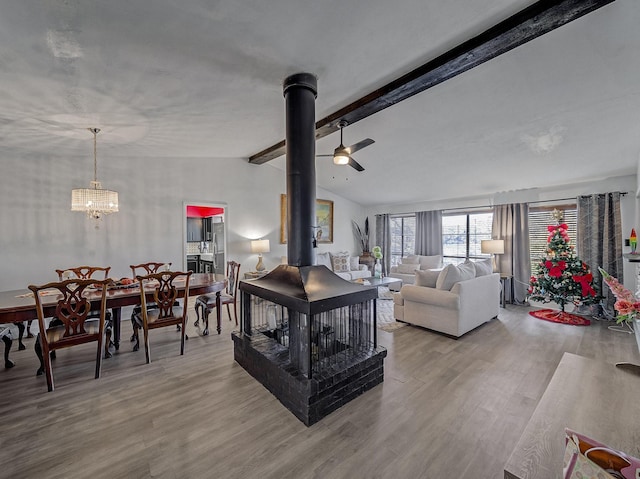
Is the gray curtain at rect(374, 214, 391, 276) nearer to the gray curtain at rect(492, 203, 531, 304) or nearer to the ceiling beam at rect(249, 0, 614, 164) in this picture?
the gray curtain at rect(492, 203, 531, 304)

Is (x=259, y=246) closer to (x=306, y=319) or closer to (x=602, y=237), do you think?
(x=306, y=319)

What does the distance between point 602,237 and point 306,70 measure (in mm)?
5574

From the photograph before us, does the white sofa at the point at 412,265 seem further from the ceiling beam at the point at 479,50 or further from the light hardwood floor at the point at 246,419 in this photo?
the ceiling beam at the point at 479,50

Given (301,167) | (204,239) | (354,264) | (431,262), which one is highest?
(301,167)

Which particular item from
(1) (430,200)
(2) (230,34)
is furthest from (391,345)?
(1) (430,200)

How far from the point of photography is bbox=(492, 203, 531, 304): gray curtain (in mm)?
5656

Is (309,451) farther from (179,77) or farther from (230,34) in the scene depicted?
(179,77)

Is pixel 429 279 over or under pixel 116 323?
over

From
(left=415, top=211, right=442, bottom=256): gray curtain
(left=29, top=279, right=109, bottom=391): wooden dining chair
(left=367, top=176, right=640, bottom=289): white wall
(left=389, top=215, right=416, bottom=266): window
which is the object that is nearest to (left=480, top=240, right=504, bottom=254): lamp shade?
(left=367, top=176, right=640, bottom=289): white wall

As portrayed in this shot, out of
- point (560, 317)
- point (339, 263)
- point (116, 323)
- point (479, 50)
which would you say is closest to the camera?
point (479, 50)

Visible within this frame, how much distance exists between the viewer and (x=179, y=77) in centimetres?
234

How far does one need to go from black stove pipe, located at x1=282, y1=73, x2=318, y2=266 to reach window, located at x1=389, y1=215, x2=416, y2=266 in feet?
19.3

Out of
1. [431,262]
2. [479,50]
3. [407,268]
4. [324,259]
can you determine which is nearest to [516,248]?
[431,262]

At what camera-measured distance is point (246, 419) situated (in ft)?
6.98
